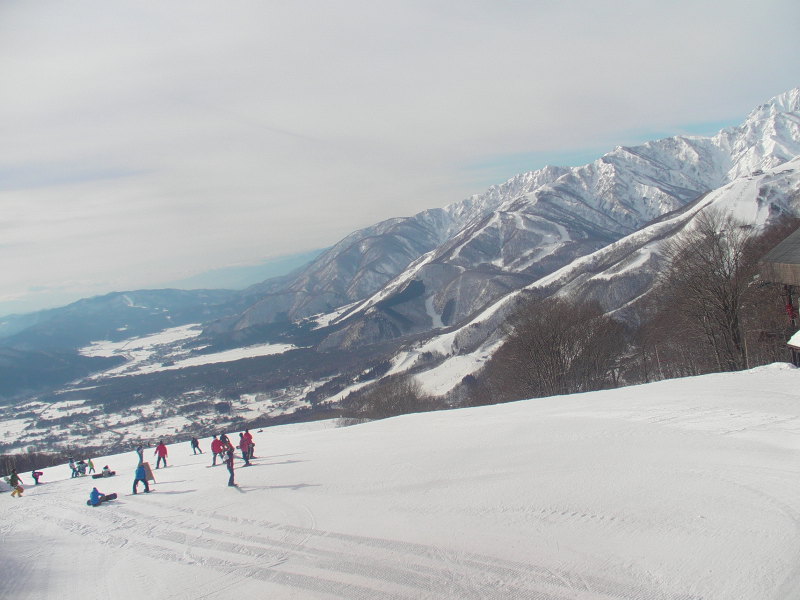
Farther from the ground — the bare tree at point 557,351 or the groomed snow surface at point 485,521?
the groomed snow surface at point 485,521

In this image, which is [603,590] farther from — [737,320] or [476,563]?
[737,320]

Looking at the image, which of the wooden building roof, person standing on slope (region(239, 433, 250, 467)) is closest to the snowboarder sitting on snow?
person standing on slope (region(239, 433, 250, 467))

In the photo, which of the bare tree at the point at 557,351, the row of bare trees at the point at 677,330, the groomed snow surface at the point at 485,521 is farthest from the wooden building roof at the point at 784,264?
the groomed snow surface at the point at 485,521

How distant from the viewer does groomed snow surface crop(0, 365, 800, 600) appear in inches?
376

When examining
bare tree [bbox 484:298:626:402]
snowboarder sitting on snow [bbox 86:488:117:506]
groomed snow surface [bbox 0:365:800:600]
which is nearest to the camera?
groomed snow surface [bbox 0:365:800:600]

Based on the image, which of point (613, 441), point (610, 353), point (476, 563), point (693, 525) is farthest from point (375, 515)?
point (610, 353)

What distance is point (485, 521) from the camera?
39.7 ft

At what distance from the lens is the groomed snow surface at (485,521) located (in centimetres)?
954

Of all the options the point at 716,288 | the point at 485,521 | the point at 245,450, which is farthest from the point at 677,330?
the point at 485,521

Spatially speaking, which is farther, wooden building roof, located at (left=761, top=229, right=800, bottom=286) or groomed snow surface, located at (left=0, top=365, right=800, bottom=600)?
wooden building roof, located at (left=761, top=229, right=800, bottom=286)

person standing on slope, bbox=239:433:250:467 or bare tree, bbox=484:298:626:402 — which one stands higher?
person standing on slope, bbox=239:433:250:467

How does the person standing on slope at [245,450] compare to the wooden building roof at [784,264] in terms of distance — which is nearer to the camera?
the person standing on slope at [245,450]

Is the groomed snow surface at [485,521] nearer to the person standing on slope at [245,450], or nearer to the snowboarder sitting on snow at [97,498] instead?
the snowboarder sitting on snow at [97,498]

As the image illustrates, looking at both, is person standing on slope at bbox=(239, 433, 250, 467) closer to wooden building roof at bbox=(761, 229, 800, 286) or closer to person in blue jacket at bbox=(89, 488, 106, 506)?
person in blue jacket at bbox=(89, 488, 106, 506)
